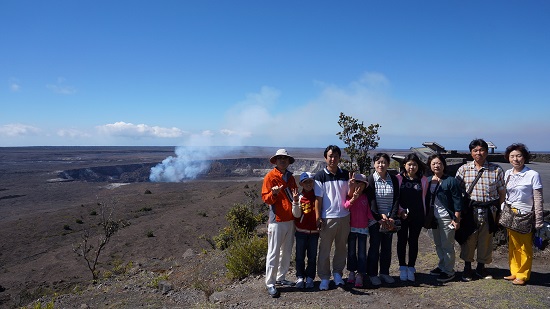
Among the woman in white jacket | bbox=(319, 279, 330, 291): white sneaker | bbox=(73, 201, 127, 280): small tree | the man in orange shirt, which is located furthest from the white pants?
bbox=(73, 201, 127, 280): small tree

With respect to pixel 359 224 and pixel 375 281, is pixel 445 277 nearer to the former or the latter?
pixel 375 281

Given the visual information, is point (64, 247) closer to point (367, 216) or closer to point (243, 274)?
point (243, 274)

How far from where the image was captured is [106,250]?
15.8 m

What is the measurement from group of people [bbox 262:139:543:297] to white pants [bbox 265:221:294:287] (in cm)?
1

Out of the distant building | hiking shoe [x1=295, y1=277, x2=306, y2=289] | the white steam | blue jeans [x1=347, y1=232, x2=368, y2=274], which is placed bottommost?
the white steam

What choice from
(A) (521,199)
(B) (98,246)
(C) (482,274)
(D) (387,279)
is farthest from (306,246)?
(B) (98,246)

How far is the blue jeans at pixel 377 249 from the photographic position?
449 centimetres

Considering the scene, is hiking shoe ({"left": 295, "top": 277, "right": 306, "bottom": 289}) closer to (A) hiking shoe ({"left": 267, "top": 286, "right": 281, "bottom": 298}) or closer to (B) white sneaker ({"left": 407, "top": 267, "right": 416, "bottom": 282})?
(A) hiking shoe ({"left": 267, "top": 286, "right": 281, "bottom": 298})

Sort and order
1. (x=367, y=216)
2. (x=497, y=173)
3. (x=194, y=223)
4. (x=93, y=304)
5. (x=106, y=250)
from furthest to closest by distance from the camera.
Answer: (x=194, y=223) → (x=106, y=250) → (x=93, y=304) → (x=367, y=216) → (x=497, y=173)

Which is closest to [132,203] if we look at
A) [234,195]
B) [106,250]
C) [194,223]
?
[234,195]

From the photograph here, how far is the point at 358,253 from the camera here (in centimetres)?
450

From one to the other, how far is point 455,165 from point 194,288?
5893 mm

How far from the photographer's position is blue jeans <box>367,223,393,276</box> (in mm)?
4488

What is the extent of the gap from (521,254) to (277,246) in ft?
9.50
